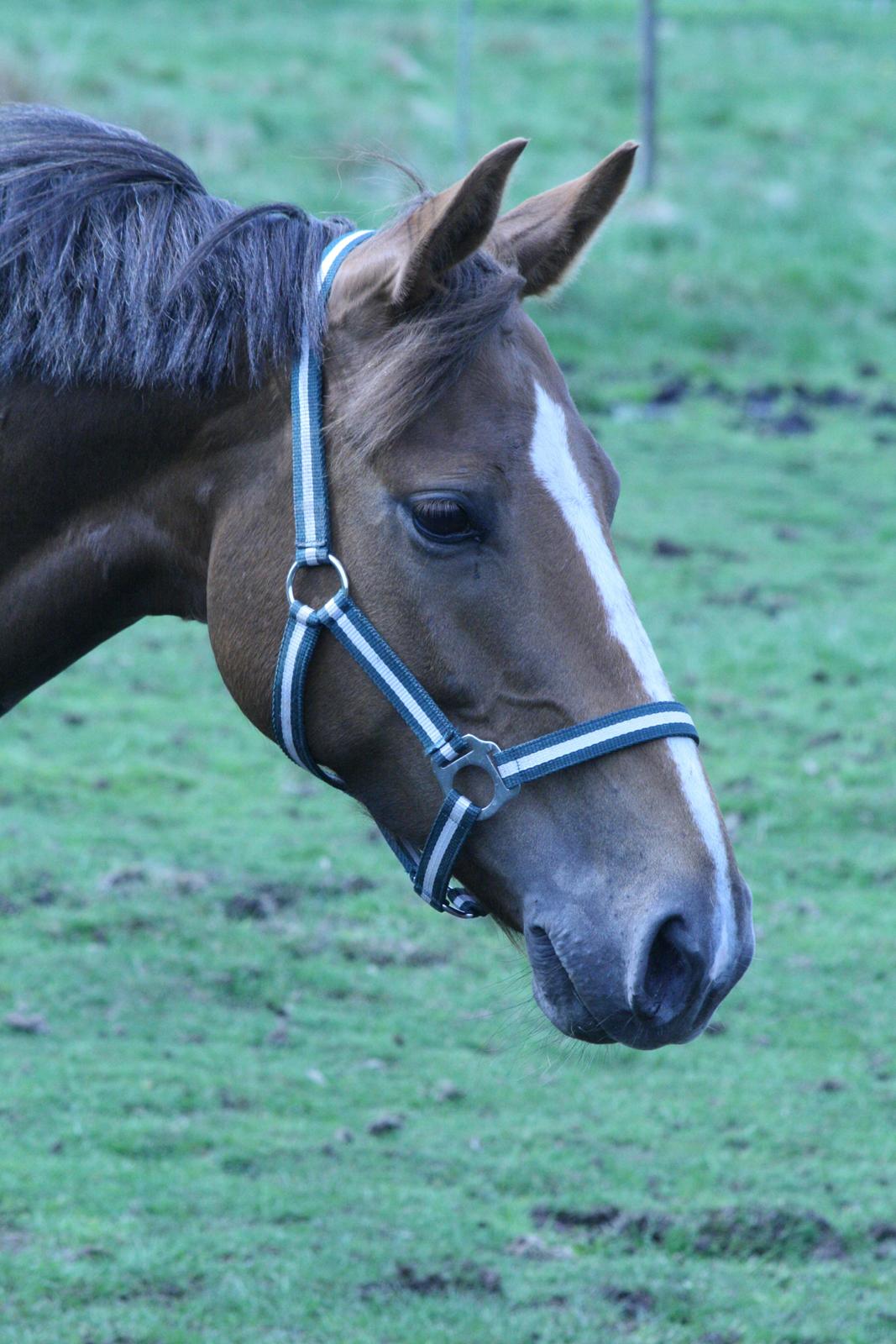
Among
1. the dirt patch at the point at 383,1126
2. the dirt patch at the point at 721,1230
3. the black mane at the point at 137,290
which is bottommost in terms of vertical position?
the dirt patch at the point at 383,1126

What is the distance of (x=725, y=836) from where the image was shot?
7.18 ft

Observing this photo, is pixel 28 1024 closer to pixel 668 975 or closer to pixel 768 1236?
pixel 768 1236

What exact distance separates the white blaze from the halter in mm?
49

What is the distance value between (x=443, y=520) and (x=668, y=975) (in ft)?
2.57

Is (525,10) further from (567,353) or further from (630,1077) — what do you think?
(630,1077)

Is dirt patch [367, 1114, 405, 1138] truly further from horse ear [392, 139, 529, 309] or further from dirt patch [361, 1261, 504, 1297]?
horse ear [392, 139, 529, 309]

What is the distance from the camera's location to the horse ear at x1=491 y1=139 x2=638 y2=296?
8.41 feet

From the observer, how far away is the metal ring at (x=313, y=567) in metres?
2.30

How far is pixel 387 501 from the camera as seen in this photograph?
2.30 m

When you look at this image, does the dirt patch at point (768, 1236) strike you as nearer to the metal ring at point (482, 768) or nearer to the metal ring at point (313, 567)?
the metal ring at point (482, 768)

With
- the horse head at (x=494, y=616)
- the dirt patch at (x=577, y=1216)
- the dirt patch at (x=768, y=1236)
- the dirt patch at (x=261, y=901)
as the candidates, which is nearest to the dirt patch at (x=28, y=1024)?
the dirt patch at (x=261, y=901)

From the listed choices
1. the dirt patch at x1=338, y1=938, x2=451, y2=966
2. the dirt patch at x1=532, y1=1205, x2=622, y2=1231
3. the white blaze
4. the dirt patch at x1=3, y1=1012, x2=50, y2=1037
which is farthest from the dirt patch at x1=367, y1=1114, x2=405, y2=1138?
the white blaze

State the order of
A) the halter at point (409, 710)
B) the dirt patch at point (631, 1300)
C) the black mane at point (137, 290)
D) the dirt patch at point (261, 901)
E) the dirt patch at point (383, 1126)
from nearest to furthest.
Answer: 1. the halter at point (409, 710)
2. the black mane at point (137, 290)
3. the dirt patch at point (631, 1300)
4. the dirt patch at point (383, 1126)
5. the dirt patch at point (261, 901)

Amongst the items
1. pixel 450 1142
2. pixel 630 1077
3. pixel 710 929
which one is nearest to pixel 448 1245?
pixel 450 1142
